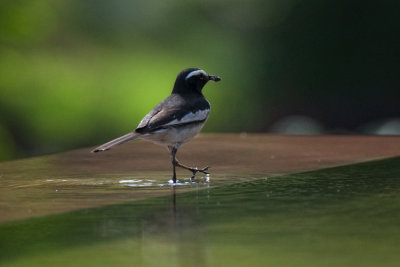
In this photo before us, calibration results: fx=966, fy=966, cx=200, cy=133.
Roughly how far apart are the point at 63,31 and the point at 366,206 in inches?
401

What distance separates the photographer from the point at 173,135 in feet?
31.2

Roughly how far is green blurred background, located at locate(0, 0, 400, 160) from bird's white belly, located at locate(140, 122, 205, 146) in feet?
20.4

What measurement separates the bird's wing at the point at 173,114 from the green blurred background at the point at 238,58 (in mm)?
6069

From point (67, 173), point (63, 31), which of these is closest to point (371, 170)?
point (67, 173)

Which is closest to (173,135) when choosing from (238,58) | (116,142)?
(116,142)

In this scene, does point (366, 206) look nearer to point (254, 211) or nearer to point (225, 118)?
point (254, 211)

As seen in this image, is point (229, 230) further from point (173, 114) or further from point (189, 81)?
point (189, 81)

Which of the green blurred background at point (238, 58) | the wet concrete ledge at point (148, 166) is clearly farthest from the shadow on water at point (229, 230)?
the green blurred background at point (238, 58)

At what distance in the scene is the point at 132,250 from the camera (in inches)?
243

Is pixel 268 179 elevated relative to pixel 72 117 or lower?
lower

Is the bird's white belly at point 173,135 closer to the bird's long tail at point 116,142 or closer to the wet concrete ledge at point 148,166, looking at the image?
the bird's long tail at point 116,142

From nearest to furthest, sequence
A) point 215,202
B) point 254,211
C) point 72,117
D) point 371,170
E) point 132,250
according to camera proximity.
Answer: point 132,250
point 254,211
point 215,202
point 371,170
point 72,117

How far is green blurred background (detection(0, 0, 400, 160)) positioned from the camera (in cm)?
1620

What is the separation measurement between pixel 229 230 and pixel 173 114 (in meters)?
2.86
